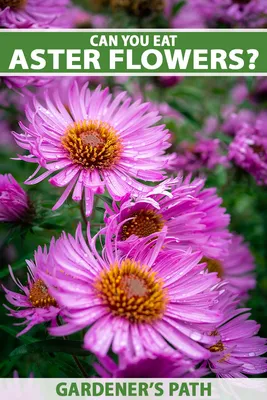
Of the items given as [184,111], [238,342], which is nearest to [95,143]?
[238,342]

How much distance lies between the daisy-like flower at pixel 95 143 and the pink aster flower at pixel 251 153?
25 cm

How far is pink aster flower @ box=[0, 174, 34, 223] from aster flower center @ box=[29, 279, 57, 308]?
15cm

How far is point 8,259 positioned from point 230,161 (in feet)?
1.83

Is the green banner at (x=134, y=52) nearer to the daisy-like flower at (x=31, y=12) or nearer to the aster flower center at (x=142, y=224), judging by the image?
Answer: the daisy-like flower at (x=31, y=12)

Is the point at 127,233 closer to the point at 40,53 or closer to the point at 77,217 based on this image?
the point at 77,217

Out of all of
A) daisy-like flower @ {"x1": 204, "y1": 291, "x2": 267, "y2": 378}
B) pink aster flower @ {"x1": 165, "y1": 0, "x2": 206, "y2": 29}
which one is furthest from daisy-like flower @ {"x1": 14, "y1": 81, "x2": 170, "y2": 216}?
pink aster flower @ {"x1": 165, "y1": 0, "x2": 206, "y2": 29}

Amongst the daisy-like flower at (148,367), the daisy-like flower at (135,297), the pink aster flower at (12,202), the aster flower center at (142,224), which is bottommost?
the daisy-like flower at (148,367)

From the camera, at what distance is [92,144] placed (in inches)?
32.8

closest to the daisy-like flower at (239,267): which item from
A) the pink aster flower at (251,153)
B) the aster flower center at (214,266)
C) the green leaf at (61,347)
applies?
the aster flower center at (214,266)

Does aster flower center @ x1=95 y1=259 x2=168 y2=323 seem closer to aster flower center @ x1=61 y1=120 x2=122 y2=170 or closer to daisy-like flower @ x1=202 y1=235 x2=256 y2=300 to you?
aster flower center @ x1=61 y1=120 x2=122 y2=170

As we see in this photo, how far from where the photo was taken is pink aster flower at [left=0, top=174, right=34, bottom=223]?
809 mm

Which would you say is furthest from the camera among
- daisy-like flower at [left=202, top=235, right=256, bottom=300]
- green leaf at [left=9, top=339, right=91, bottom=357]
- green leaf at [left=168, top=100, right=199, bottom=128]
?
green leaf at [left=168, top=100, right=199, bottom=128]

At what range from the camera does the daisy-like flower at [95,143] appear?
2.56 ft
